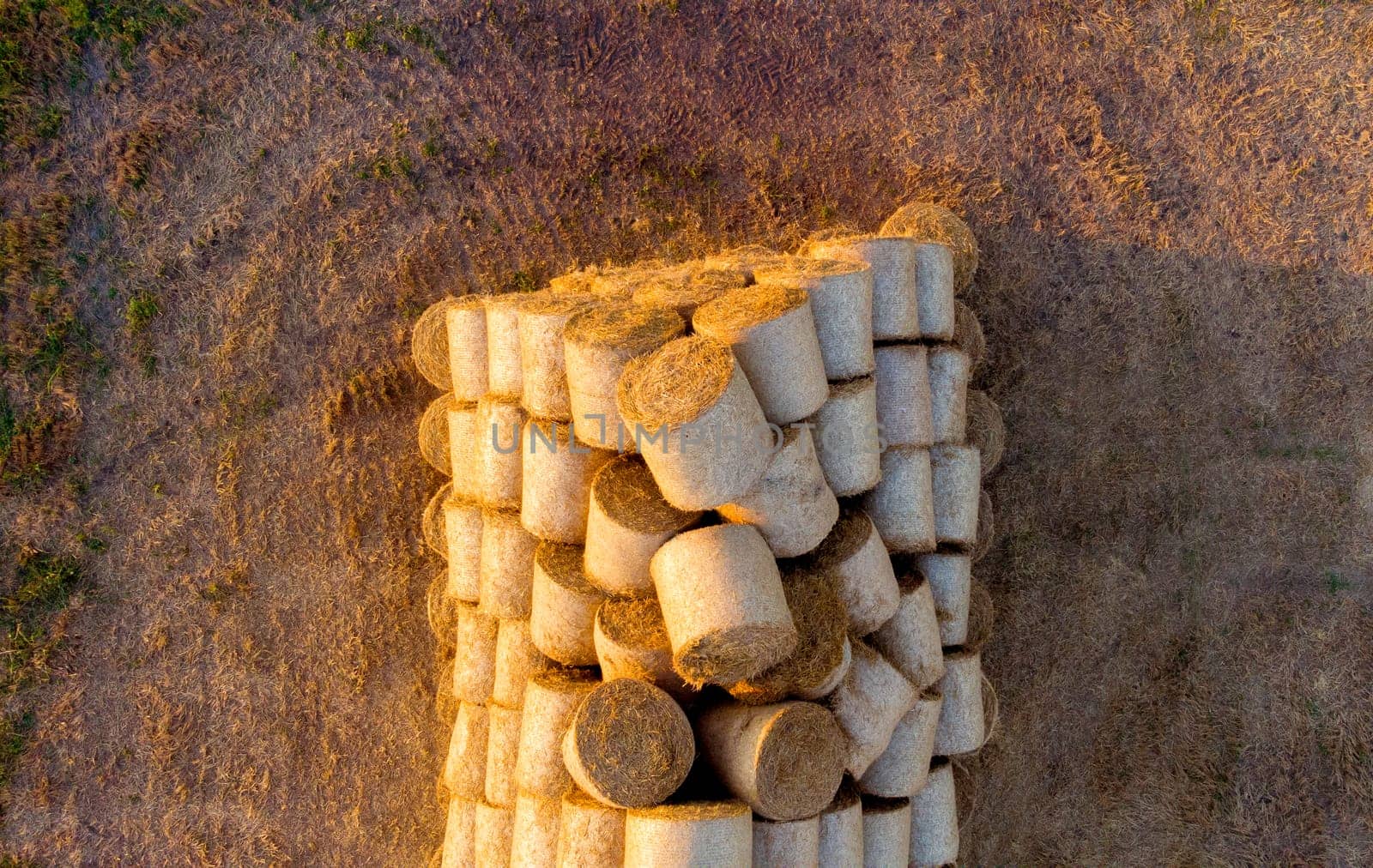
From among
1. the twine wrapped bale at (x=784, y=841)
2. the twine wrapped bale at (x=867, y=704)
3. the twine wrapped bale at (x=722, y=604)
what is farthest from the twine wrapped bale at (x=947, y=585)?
the twine wrapped bale at (x=784, y=841)

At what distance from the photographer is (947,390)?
588cm

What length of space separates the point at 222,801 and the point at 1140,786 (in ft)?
24.9

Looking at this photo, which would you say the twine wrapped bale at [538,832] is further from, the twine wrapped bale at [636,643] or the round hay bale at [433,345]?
the round hay bale at [433,345]

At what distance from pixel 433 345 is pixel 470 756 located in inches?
121

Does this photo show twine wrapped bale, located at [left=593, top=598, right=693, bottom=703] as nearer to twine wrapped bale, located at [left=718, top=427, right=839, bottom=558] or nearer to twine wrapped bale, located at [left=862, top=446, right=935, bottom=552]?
twine wrapped bale, located at [left=718, top=427, right=839, bottom=558]

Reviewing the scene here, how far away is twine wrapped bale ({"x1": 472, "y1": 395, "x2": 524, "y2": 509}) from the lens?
557 cm

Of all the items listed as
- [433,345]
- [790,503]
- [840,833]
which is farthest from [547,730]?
[433,345]

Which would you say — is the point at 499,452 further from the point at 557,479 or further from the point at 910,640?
the point at 910,640

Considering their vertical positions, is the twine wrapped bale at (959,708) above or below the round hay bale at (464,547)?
below

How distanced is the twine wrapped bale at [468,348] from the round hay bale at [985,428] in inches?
143

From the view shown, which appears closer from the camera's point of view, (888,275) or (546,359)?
(546,359)

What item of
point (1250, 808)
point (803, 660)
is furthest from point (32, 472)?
point (1250, 808)

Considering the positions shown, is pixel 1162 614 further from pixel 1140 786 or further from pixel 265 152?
pixel 265 152

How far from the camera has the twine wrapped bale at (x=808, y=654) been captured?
4.97 m
